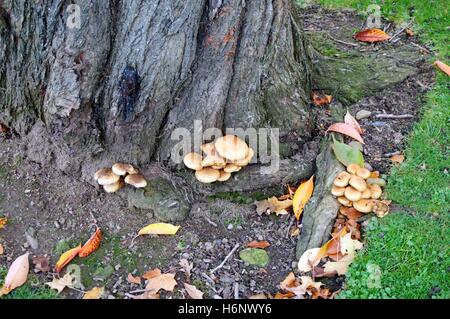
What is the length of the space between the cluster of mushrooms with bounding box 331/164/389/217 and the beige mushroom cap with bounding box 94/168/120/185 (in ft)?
5.69

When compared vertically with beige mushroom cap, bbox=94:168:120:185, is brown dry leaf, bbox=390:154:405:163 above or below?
below

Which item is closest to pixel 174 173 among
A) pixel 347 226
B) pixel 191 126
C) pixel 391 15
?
pixel 191 126

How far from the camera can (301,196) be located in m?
4.47

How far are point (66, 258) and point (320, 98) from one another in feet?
8.82

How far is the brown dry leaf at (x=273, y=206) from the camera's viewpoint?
4484 mm

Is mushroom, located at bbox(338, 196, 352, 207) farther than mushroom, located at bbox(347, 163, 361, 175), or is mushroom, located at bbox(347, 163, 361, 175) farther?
mushroom, located at bbox(347, 163, 361, 175)

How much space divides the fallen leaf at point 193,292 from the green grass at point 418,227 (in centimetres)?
100

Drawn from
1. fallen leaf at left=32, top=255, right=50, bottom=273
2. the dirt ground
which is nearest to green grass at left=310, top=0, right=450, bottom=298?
the dirt ground

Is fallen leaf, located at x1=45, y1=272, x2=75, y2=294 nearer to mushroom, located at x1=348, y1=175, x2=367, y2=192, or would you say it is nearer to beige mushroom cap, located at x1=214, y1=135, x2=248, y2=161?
beige mushroom cap, located at x1=214, y1=135, x2=248, y2=161

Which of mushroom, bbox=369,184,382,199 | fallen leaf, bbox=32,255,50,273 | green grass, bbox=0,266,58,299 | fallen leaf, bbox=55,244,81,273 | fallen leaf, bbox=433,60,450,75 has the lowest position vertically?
green grass, bbox=0,266,58,299

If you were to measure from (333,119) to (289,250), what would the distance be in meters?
1.38

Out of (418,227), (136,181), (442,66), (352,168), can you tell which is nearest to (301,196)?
(352,168)

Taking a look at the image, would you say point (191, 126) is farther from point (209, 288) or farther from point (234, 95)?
point (209, 288)

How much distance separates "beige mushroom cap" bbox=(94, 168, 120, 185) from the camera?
433cm
